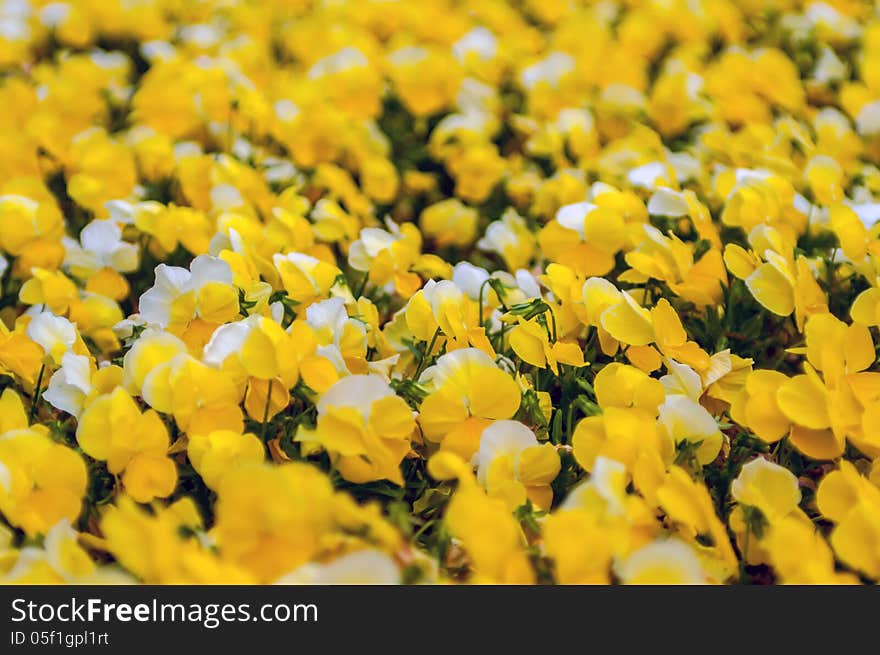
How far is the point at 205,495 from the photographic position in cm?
125

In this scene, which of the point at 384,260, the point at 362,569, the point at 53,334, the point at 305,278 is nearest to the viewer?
the point at 362,569

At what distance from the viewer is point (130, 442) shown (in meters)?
1.15

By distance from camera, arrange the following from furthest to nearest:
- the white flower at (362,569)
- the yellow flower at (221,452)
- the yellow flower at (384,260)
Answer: the yellow flower at (384,260)
the yellow flower at (221,452)
the white flower at (362,569)

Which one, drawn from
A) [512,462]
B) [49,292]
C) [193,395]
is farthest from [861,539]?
[49,292]

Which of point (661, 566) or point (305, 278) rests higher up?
point (305, 278)

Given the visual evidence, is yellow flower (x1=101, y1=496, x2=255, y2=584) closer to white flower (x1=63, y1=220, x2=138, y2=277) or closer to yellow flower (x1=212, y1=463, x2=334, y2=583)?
yellow flower (x1=212, y1=463, x2=334, y2=583)

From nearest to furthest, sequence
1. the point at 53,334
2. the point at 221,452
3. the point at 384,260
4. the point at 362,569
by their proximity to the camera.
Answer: the point at 362,569
the point at 221,452
the point at 53,334
the point at 384,260

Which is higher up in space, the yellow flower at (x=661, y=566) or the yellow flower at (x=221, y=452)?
the yellow flower at (x=221, y=452)

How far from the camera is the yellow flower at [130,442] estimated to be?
1.14m

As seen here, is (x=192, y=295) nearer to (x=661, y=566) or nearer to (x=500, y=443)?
(x=500, y=443)

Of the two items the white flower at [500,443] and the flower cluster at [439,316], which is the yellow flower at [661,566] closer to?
the flower cluster at [439,316]

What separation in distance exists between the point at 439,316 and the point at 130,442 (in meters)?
0.41

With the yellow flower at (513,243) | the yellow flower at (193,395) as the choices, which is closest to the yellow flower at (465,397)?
the yellow flower at (193,395)
